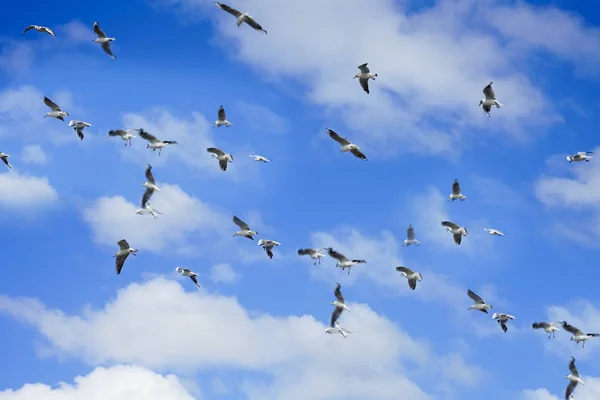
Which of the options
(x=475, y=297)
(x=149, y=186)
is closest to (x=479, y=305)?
(x=475, y=297)

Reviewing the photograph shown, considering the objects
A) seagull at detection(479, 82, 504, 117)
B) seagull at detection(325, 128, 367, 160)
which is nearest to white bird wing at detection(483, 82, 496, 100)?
seagull at detection(479, 82, 504, 117)

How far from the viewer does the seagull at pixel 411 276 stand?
235 feet

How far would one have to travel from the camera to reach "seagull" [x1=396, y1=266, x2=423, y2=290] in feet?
235

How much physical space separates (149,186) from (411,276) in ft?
50.2

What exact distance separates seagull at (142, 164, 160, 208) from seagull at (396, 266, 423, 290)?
46.1 ft

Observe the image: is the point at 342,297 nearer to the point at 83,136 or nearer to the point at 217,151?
the point at 217,151

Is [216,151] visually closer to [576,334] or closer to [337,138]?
[337,138]

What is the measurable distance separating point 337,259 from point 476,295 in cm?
779

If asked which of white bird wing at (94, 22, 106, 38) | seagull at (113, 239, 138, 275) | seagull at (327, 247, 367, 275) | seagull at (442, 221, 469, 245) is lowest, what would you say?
seagull at (113, 239, 138, 275)

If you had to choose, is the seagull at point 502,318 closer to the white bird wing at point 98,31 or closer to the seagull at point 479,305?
the seagull at point 479,305

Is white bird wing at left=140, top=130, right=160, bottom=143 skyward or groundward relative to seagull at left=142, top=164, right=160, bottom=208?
skyward

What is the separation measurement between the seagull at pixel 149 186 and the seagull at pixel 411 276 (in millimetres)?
14062

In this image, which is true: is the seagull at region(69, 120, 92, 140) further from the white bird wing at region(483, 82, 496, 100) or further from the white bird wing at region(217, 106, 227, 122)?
the white bird wing at region(483, 82, 496, 100)

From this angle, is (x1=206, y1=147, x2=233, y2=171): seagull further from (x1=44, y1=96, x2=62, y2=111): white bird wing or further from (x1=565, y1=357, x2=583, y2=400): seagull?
(x1=565, y1=357, x2=583, y2=400): seagull
